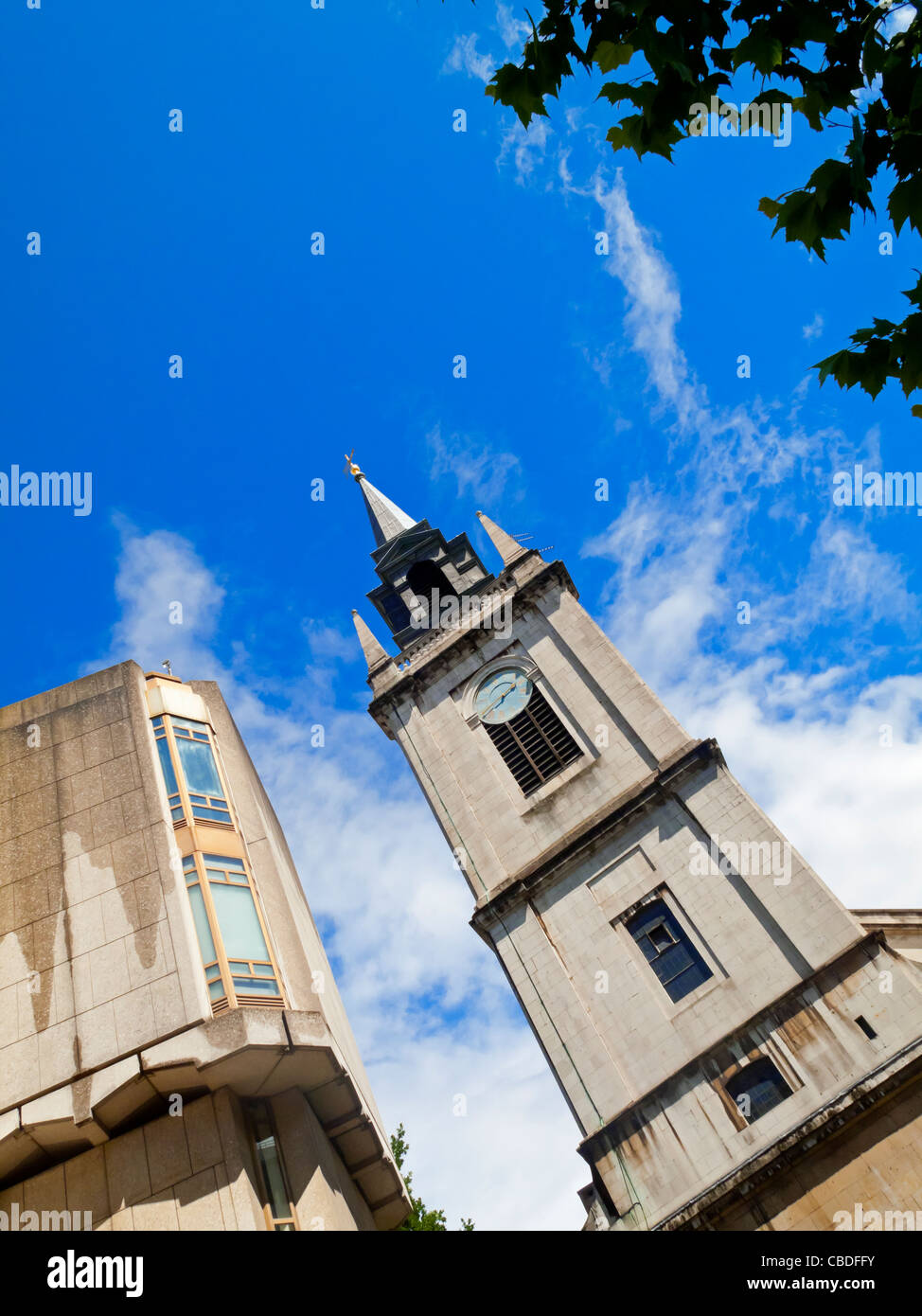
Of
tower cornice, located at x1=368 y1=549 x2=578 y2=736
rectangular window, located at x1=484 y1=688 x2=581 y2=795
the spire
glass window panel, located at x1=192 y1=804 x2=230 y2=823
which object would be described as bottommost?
glass window panel, located at x1=192 y1=804 x2=230 y2=823

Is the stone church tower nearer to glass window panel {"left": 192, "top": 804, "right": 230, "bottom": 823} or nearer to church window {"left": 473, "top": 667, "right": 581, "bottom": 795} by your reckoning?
church window {"left": 473, "top": 667, "right": 581, "bottom": 795}

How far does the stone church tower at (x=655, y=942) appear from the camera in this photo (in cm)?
1808

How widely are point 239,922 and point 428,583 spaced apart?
23527 mm

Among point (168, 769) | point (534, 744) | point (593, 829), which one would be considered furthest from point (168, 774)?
point (534, 744)

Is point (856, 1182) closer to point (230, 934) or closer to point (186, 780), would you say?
point (230, 934)

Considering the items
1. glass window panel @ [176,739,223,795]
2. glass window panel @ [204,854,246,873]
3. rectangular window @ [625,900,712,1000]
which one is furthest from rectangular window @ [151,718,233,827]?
rectangular window @ [625,900,712,1000]

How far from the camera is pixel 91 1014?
605 inches

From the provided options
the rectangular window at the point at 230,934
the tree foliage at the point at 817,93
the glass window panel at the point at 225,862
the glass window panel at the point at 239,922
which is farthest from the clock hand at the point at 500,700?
the tree foliage at the point at 817,93

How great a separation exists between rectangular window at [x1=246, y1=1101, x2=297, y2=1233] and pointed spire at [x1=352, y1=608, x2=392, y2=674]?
826 inches

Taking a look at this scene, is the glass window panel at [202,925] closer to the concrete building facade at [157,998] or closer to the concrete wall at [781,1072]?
the concrete building facade at [157,998]

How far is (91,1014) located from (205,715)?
8.19m

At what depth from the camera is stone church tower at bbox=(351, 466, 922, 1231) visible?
59.3 feet

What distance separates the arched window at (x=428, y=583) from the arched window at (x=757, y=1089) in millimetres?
22105

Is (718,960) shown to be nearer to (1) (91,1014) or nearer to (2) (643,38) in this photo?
(1) (91,1014)
